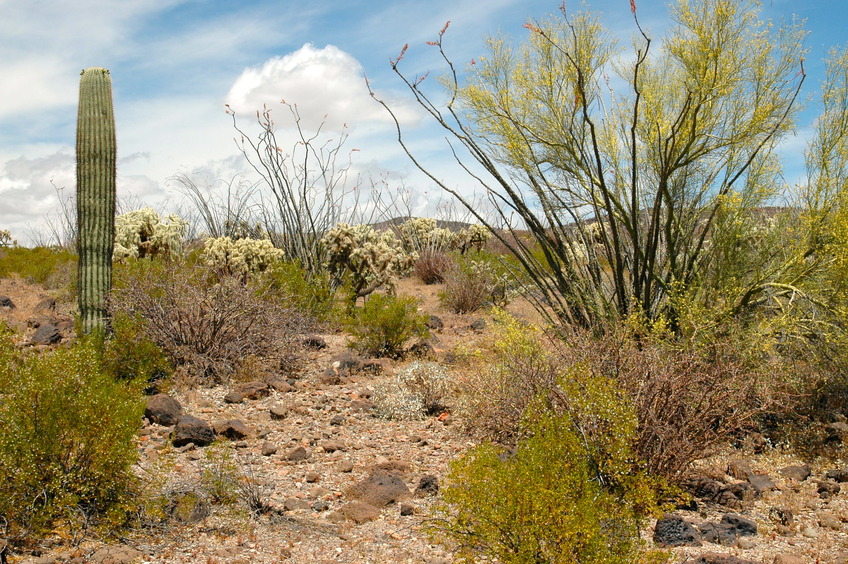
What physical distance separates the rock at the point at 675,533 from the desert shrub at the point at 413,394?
3.11 meters

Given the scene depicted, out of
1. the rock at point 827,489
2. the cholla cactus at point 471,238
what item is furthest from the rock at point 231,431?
the cholla cactus at point 471,238

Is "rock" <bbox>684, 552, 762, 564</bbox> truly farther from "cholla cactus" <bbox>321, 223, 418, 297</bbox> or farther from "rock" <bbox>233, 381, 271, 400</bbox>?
"cholla cactus" <bbox>321, 223, 418, 297</bbox>

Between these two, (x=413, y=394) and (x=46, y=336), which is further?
(x=46, y=336)

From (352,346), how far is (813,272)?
5.43 metres

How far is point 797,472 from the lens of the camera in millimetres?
5684

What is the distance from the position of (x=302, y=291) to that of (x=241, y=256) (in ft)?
5.27

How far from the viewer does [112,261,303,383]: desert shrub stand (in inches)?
321

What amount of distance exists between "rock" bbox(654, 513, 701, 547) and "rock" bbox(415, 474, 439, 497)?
60.5 inches

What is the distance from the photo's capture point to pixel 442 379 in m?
7.66

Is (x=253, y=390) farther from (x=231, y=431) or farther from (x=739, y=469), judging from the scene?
(x=739, y=469)

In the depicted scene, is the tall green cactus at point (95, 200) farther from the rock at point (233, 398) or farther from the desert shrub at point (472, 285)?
the desert shrub at point (472, 285)

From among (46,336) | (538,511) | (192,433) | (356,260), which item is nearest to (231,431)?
(192,433)

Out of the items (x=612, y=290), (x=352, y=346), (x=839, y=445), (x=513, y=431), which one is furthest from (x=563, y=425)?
(x=352, y=346)

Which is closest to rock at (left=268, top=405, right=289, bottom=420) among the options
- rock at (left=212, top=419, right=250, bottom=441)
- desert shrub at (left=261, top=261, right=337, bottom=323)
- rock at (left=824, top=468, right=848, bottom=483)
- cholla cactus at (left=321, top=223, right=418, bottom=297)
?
rock at (left=212, top=419, right=250, bottom=441)
